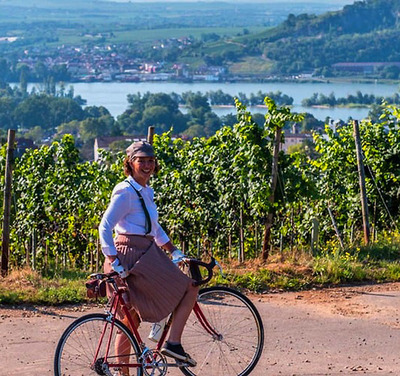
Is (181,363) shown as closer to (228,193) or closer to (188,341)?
(188,341)

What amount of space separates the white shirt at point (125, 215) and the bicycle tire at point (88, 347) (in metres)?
0.41

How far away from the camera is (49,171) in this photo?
13.7m

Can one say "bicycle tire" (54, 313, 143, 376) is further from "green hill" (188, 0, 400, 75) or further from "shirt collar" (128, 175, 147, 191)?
"green hill" (188, 0, 400, 75)

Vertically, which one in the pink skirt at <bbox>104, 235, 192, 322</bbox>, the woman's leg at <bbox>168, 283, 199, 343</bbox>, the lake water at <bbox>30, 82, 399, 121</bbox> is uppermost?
the pink skirt at <bbox>104, 235, 192, 322</bbox>

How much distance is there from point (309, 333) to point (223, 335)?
113 centimetres

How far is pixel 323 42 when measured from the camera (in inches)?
4963

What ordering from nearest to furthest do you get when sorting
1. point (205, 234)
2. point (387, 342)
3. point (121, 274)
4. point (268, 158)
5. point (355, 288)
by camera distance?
point (121, 274)
point (387, 342)
point (355, 288)
point (268, 158)
point (205, 234)

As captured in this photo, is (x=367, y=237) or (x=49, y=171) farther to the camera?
(x=49, y=171)

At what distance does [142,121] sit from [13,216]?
47257 millimetres

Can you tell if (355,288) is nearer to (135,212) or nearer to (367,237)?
(367,237)

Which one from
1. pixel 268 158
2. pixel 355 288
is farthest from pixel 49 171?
pixel 355 288

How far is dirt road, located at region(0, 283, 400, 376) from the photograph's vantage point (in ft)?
20.0

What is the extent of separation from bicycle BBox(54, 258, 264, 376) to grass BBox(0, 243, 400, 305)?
1871mm

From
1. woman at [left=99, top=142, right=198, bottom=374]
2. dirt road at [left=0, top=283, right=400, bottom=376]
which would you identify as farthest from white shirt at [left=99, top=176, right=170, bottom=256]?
dirt road at [left=0, top=283, right=400, bottom=376]
